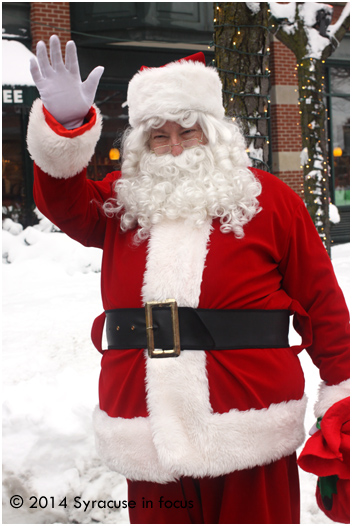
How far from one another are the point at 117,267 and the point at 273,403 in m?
0.79

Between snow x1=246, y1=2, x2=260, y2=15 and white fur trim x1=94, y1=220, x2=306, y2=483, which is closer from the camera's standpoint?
white fur trim x1=94, y1=220, x2=306, y2=483

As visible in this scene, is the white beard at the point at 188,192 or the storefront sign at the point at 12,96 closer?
the white beard at the point at 188,192

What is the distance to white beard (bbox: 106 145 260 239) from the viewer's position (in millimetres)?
2103

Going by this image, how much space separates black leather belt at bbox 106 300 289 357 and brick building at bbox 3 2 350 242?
343 inches

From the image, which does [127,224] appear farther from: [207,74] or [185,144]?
[207,74]

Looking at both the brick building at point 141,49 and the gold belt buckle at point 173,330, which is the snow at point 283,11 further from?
the gold belt buckle at point 173,330

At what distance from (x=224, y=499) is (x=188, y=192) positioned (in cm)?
116

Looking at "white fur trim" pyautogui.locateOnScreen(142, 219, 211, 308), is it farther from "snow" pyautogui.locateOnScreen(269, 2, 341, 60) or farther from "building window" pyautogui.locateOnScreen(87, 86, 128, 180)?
"building window" pyautogui.locateOnScreen(87, 86, 128, 180)

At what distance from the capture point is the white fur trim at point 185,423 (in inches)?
75.6

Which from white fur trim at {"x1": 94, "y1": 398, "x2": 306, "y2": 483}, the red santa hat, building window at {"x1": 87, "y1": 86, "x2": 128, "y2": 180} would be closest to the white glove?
the red santa hat

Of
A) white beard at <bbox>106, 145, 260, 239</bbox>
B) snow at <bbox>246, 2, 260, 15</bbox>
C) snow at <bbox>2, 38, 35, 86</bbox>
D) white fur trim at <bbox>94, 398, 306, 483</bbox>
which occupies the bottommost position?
white fur trim at <bbox>94, 398, 306, 483</bbox>

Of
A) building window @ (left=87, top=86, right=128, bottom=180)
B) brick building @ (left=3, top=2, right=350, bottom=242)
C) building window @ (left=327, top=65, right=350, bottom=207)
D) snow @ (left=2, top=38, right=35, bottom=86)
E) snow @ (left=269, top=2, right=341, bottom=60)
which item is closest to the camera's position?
snow @ (left=269, top=2, right=341, bottom=60)

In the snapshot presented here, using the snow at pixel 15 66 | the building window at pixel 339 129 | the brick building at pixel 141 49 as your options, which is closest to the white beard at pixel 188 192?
the snow at pixel 15 66

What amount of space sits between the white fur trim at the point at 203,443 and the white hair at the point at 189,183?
0.55 meters
